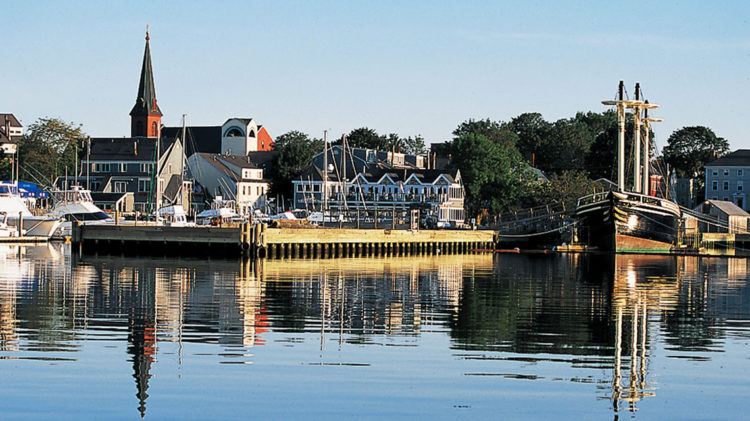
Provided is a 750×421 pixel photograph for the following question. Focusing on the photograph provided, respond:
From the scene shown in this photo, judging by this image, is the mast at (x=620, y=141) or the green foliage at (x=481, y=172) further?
the green foliage at (x=481, y=172)

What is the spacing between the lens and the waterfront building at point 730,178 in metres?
163

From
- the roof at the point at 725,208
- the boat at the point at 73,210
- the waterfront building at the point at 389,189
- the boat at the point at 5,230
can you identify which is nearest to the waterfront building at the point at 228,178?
the waterfront building at the point at 389,189

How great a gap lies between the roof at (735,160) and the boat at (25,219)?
93348 mm

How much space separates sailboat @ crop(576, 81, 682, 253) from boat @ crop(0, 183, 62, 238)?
4174cm

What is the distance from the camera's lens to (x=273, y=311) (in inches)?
1489

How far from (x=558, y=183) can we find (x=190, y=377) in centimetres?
11740

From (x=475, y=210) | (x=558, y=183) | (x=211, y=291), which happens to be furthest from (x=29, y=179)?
(x=211, y=291)

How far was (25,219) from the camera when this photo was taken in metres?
102

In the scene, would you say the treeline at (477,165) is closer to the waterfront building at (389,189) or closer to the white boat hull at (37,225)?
the waterfront building at (389,189)

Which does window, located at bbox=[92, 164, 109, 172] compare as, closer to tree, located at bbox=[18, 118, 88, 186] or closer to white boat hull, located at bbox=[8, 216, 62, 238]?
tree, located at bbox=[18, 118, 88, 186]

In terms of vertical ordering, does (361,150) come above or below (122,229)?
above

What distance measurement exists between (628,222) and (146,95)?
3756 inches

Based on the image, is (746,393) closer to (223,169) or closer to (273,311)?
(273,311)

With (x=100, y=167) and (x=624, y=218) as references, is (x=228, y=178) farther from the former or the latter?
(x=624, y=218)
